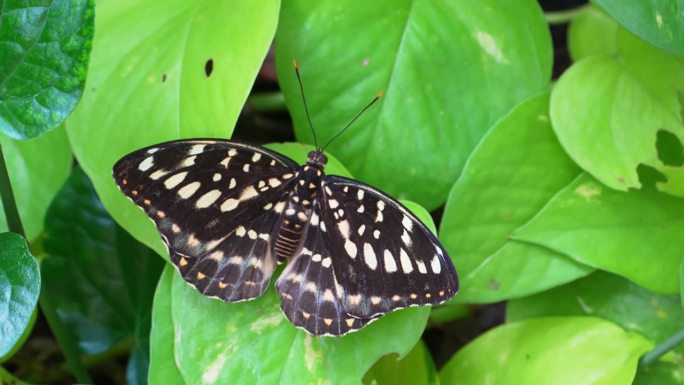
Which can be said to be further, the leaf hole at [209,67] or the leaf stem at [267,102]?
the leaf stem at [267,102]

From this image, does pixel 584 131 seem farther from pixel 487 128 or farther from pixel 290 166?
pixel 290 166

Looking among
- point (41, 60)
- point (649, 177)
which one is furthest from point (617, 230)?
point (41, 60)

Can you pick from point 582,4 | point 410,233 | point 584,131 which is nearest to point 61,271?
point 410,233

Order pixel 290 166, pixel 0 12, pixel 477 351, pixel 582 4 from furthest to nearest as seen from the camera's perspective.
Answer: pixel 582 4
pixel 477 351
pixel 290 166
pixel 0 12

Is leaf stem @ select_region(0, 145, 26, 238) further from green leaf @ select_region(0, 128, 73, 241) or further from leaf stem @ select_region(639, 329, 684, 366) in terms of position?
leaf stem @ select_region(639, 329, 684, 366)

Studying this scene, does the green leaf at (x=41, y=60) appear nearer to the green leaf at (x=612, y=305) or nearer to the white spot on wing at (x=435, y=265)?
the white spot on wing at (x=435, y=265)

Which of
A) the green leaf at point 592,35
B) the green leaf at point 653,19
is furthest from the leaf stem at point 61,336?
the green leaf at point 592,35

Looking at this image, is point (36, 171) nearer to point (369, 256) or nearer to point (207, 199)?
point (207, 199)
